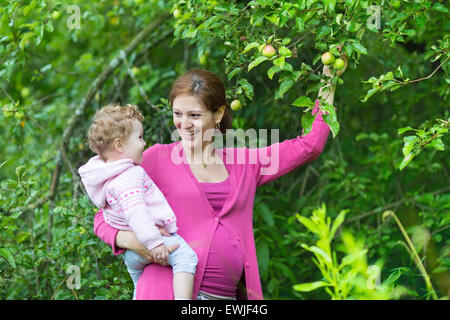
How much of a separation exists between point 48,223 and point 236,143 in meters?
1.25

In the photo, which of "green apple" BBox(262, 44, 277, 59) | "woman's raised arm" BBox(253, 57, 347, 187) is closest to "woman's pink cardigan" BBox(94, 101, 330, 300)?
"woman's raised arm" BBox(253, 57, 347, 187)

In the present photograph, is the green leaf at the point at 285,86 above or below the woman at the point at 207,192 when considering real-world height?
above

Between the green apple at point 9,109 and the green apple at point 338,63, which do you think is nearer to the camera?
the green apple at point 338,63

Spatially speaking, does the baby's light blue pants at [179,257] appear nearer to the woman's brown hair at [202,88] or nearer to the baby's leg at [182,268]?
the baby's leg at [182,268]

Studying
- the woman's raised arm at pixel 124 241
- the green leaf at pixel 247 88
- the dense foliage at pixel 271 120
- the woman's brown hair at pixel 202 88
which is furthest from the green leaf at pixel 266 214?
the woman's raised arm at pixel 124 241

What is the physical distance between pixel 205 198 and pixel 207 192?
4cm

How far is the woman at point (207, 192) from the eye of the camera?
7.91ft

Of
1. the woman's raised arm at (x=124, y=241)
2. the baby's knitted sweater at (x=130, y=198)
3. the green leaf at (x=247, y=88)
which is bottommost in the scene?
the woman's raised arm at (x=124, y=241)

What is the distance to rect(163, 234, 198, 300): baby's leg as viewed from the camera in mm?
2295

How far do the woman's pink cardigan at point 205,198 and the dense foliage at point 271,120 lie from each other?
26 centimetres

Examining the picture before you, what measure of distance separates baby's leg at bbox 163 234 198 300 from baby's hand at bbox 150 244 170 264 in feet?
0.12

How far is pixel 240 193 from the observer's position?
2.57 metres

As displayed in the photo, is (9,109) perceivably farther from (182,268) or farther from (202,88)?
(182,268)

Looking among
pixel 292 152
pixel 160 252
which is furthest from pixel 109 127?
pixel 292 152
